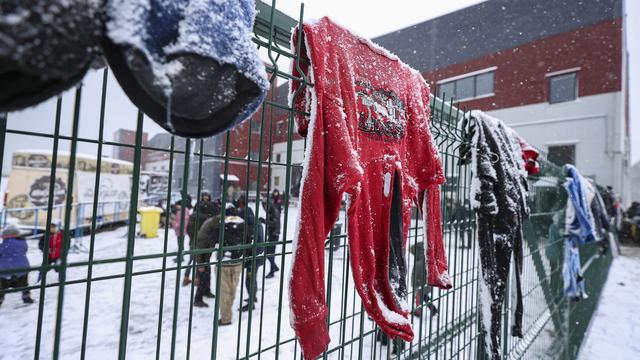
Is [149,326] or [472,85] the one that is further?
[472,85]

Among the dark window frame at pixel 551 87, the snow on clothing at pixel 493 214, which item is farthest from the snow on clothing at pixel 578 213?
the dark window frame at pixel 551 87

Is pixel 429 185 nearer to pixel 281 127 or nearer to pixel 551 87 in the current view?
pixel 281 127

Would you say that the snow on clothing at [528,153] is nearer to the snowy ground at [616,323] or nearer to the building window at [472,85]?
the snowy ground at [616,323]

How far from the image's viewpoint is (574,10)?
574 inches

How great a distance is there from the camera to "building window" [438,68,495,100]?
672 inches

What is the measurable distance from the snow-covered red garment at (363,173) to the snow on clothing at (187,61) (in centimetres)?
43

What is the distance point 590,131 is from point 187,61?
17.3 m

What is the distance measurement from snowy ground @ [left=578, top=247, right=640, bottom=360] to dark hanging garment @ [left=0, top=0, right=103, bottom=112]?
654 centimetres

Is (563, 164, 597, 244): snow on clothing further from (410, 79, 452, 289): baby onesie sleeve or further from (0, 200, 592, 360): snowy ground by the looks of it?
(410, 79, 452, 289): baby onesie sleeve

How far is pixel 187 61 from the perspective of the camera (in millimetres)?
651

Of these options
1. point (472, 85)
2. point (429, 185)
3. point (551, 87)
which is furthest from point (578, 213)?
point (472, 85)

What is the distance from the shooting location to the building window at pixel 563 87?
556 inches

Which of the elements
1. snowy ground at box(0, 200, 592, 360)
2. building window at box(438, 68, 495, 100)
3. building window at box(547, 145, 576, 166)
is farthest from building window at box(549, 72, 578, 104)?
snowy ground at box(0, 200, 592, 360)

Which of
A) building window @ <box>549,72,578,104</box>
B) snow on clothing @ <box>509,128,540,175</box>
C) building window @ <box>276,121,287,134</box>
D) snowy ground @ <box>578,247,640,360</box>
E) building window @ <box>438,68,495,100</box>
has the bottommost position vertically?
snowy ground @ <box>578,247,640,360</box>
